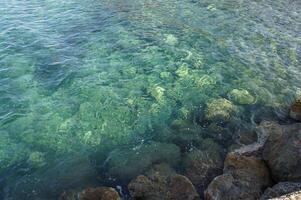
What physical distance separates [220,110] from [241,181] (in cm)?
477

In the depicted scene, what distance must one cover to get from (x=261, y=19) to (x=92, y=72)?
41.5ft

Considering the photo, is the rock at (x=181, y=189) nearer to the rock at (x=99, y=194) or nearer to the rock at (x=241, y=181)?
the rock at (x=241, y=181)

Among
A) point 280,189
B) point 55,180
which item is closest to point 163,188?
point 280,189

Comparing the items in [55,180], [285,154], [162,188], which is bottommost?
Answer: [55,180]

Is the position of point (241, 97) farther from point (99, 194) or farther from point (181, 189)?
point (99, 194)

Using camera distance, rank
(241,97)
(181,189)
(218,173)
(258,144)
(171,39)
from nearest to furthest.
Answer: (181,189), (218,173), (258,144), (241,97), (171,39)

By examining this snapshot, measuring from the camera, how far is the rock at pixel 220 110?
50.0 feet

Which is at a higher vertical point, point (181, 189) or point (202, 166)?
point (181, 189)

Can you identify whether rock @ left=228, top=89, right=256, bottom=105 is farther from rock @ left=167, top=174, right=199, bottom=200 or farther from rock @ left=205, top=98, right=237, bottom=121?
rock @ left=167, top=174, right=199, bottom=200

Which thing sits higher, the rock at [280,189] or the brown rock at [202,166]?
the rock at [280,189]

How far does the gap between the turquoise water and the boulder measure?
0.99m

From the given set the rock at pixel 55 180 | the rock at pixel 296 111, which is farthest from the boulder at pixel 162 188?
the rock at pixel 296 111

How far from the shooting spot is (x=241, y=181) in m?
11.3

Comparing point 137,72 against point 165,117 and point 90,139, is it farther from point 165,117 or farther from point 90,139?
point 90,139
